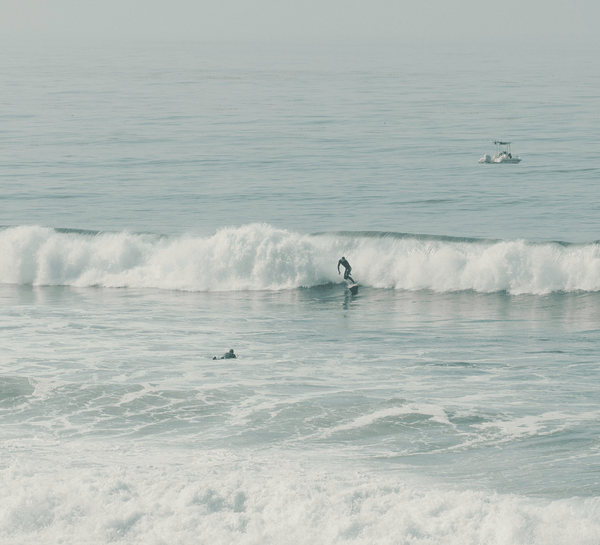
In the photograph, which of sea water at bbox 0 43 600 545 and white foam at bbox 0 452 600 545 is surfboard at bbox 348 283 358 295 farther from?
white foam at bbox 0 452 600 545

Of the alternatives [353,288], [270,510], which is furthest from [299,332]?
[270,510]

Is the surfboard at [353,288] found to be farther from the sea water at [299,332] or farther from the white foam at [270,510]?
the white foam at [270,510]

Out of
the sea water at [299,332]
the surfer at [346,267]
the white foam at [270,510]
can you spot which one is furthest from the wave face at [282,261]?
the white foam at [270,510]

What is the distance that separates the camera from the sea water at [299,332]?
12422 millimetres

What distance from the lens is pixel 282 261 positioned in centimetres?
3097

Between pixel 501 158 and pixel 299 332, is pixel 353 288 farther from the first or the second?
pixel 501 158

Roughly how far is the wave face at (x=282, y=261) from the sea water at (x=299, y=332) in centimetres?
8

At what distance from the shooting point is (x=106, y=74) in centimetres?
10962

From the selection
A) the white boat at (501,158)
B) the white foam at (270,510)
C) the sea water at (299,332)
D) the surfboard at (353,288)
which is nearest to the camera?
the white foam at (270,510)

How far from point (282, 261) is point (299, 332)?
8192 mm

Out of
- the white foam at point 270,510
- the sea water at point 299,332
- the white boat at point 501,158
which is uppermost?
the white boat at point 501,158

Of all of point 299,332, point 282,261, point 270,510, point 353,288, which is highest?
point 282,261

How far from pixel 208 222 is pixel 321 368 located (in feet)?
58.6

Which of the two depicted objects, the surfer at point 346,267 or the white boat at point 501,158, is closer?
the surfer at point 346,267
